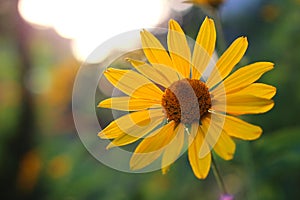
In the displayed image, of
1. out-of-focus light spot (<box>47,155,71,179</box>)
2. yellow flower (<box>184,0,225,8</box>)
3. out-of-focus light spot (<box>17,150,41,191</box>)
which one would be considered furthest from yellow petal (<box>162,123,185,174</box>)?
out-of-focus light spot (<box>17,150,41,191</box>)

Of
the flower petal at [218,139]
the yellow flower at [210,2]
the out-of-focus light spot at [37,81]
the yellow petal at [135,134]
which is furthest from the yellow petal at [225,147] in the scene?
the out-of-focus light spot at [37,81]

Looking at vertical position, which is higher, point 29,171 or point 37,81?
point 37,81

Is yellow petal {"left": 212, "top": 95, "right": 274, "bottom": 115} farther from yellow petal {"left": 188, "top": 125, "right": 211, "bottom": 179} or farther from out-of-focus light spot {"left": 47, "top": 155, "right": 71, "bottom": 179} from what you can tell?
out-of-focus light spot {"left": 47, "top": 155, "right": 71, "bottom": 179}

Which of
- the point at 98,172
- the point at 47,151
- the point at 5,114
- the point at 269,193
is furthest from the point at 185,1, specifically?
the point at 5,114

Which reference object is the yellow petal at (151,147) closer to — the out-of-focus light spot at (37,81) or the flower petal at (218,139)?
the flower petal at (218,139)

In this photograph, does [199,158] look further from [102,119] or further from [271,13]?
[271,13]

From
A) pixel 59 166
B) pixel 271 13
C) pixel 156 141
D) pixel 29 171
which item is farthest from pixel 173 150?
pixel 271 13
